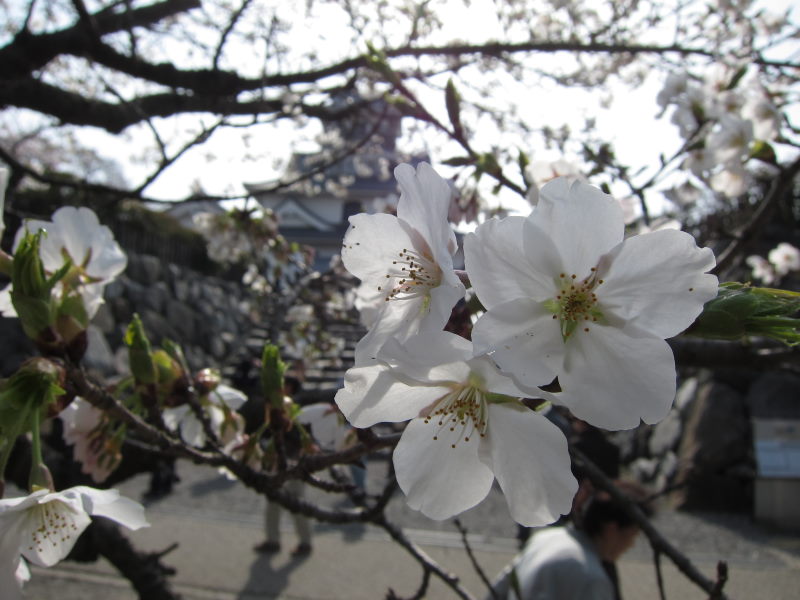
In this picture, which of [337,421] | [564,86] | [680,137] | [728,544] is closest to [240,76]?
[564,86]

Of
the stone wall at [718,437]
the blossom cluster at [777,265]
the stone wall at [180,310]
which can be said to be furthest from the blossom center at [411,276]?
the stone wall at [180,310]

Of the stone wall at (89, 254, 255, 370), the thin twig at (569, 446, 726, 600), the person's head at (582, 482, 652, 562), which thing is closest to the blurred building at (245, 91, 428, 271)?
the stone wall at (89, 254, 255, 370)

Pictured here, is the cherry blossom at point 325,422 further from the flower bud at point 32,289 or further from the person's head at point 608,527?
the person's head at point 608,527

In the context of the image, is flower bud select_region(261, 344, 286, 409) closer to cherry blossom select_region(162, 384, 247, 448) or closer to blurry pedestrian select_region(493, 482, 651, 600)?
cherry blossom select_region(162, 384, 247, 448)

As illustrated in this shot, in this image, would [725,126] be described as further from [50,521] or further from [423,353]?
[50,521]

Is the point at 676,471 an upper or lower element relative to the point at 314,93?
lower

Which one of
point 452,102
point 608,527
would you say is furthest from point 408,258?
point 608,527

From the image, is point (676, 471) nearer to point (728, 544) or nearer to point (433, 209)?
point (728, 544)
